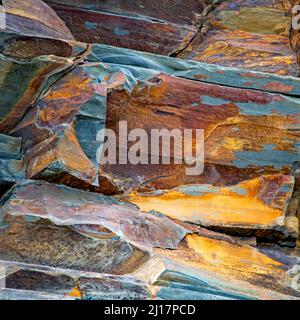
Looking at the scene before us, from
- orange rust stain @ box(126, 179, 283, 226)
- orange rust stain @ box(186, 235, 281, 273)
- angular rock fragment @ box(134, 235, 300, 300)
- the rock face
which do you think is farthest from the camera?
orange rust stain @ box(126, 179, 283, 226)

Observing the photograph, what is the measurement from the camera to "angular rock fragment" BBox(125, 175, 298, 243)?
4043 mm

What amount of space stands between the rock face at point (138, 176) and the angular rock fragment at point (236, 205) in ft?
0.04

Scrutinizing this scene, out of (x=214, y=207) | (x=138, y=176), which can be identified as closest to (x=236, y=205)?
(x=214, y=207)

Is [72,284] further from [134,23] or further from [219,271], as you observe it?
[134,23]

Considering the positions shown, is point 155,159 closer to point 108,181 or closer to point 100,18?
point 108,181

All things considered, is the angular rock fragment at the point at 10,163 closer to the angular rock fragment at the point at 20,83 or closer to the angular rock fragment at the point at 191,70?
the angular rock fragment at the point at 20,83

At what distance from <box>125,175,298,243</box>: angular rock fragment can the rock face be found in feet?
0.04

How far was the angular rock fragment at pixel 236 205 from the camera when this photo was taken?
4.04m

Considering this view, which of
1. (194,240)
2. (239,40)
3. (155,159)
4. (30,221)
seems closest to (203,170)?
(155,159)

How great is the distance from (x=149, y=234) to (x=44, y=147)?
104 centimetres

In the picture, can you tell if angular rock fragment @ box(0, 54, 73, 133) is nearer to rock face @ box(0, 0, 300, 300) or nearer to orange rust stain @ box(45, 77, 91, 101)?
rock face @ box(0, 0, 300, 300)

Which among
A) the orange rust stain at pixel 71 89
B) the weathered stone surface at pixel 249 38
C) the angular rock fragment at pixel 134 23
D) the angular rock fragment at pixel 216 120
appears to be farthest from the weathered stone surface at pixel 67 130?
the weathered stone surface at pixel 249 38

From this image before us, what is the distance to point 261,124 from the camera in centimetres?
448

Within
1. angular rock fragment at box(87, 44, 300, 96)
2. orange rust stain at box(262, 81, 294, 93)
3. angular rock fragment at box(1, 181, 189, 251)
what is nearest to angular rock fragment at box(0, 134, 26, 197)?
angular rock fragment at box(1, 181, 189, 251)
